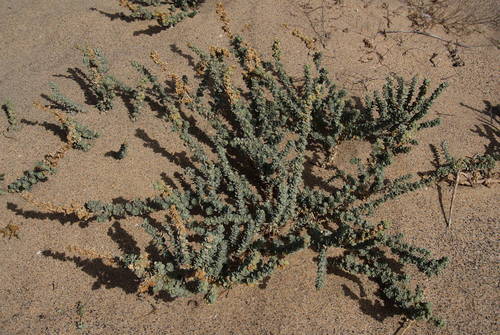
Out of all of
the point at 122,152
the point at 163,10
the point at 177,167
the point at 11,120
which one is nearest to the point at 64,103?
the point at 11,120

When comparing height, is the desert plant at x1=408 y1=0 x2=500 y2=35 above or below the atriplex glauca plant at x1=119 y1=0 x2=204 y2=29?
above

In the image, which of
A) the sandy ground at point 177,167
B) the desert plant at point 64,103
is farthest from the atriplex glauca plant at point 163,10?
the desert plant at point 64,103

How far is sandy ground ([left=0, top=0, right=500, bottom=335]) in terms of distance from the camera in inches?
90.4

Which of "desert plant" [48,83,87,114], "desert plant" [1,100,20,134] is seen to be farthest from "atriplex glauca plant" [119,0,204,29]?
"desert plant" [1,100,20,134]

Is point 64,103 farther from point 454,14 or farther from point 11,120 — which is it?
point 454,14

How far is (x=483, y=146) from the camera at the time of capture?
3064mm

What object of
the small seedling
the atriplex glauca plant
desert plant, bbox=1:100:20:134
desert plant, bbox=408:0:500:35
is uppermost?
desert plant, bbox=408:0:500:35

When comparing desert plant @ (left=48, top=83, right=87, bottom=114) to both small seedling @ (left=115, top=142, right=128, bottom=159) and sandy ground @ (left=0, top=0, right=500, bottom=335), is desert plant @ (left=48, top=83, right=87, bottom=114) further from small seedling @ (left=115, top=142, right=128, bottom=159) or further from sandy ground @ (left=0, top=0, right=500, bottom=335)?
small seedling @ (left=115, top=142, right=128, bottom=159)

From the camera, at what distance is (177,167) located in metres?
2.88

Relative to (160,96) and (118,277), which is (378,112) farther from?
(118,277)

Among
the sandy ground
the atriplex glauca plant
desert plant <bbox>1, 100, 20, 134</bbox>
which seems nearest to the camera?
the sandy ground

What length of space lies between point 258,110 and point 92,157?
1.24 m

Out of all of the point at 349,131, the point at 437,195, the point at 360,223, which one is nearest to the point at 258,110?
the point at 349,131

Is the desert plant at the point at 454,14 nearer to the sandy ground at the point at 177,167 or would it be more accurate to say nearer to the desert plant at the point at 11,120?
the sandy ground at the point at 177,167
